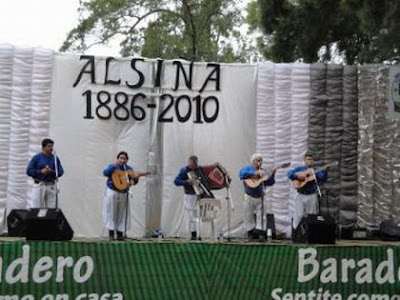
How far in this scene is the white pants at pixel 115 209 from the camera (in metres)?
11.2

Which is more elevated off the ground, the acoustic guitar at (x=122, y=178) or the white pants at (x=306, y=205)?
the acoustic guitar at (x=122, y=178)

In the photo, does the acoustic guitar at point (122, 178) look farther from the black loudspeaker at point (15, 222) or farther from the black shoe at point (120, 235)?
the black loudspeaker at point (15, 222)

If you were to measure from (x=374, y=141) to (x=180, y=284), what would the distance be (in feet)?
28.4

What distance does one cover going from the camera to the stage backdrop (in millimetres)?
12266

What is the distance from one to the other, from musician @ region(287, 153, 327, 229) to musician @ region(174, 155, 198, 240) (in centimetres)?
179

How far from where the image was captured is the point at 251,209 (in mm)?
11555

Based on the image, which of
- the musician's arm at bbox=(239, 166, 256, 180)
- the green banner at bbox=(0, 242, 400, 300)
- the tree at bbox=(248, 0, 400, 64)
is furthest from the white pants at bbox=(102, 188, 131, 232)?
the green banner at bbox=(0, 242, 400, 300)

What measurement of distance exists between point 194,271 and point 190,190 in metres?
6.62

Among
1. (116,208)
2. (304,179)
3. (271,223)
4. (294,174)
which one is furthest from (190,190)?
(304,179)

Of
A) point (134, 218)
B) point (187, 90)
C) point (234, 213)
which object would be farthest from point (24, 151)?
point (234, 213)

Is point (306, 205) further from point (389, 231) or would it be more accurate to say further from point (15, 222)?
point (15, 222)

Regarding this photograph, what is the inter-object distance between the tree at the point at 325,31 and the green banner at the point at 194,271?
17.5 feet

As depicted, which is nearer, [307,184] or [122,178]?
[122,178]

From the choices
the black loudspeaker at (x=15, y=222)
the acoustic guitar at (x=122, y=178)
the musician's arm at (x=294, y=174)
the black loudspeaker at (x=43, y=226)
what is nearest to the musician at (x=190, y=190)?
the acoustic guitar at (x=122, y=178)
